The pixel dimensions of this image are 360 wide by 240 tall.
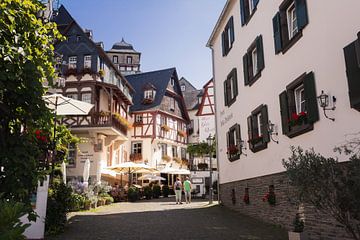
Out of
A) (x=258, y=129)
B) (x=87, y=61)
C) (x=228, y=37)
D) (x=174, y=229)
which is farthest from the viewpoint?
(x=87, y=61)

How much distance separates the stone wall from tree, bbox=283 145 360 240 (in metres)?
0.37

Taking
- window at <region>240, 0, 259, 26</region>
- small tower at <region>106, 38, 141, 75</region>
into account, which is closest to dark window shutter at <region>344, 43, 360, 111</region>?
window at <region>240, 0, 259, 26</region>

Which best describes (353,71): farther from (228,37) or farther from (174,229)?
(228,37)

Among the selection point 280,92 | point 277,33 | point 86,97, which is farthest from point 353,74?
point 86,97

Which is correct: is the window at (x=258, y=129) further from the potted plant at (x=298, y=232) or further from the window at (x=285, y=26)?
the potted plant at (x=298, y=232)

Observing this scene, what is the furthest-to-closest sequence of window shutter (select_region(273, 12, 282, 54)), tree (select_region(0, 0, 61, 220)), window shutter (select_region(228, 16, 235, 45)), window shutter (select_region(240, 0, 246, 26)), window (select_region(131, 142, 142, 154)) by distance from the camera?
window (select_region(131, 142, 142, 154)) → window shutter (select_region(228, 16, 235, 45)) → window shutter (select_region(240, 0, 246, 26)) → window shutter (select_region(273, 12, 282, 54)) → tree (select_region(0, 0, 61, 220))

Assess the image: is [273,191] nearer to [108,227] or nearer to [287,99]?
[287,99]

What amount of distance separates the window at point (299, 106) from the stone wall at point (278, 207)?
1.41 m

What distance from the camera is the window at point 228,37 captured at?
16.5 metres

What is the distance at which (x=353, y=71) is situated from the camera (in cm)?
700

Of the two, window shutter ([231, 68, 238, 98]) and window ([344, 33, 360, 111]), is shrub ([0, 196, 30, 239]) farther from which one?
window shutter ([231, 68, 238, 98])

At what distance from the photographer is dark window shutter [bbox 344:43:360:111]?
6.87 meters

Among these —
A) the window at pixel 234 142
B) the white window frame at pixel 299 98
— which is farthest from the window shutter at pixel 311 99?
the window at pixel 234 142

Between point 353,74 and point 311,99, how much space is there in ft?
5.43
